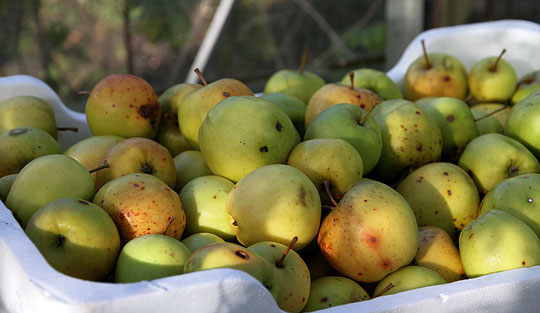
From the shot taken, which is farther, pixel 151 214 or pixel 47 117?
pixel 47 117

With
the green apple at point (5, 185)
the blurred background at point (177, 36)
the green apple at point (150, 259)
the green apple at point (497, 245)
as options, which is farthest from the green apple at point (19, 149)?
the blurred background at point (177, 36)

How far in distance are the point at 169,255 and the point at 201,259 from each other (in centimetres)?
9

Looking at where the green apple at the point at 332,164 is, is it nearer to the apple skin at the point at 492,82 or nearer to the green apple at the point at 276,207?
the green apple at the point at 276,207

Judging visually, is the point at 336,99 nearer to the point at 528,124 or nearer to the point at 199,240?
the point at 528,124

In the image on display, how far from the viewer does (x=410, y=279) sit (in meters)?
1.22

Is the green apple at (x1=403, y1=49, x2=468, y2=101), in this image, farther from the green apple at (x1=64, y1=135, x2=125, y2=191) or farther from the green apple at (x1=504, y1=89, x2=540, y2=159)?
the green apple at (x1=64, y1=135, x2=125, y2=191)

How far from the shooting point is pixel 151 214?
→ 1236mm

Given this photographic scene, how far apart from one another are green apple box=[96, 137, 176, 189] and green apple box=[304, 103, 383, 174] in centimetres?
40

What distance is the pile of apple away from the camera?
1137mm

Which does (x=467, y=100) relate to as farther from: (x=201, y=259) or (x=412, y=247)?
(x=201, y=259)

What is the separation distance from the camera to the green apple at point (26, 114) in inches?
68.7

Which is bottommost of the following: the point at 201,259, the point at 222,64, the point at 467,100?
the point at 222,64

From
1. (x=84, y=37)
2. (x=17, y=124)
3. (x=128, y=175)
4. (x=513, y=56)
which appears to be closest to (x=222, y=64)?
(x=84, y=37)

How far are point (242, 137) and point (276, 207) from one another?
0.26 m
